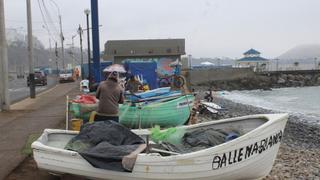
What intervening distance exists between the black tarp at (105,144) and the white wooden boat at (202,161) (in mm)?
165

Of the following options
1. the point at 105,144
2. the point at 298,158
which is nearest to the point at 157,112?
the point at 298,158

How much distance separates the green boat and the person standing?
463 centimetres

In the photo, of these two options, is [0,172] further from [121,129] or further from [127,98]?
[127,98]

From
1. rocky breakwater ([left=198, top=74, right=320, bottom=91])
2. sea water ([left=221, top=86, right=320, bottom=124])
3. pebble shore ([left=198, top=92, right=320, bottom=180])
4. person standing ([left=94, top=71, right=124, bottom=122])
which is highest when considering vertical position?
person standing ([left=94, top=71, right=124, bottom=122])

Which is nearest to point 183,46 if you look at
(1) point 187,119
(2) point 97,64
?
(2) point 97,64

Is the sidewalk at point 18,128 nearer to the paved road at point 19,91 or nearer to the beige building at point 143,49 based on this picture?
the paved road at point 19,91

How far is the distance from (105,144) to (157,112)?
7601 millimetres

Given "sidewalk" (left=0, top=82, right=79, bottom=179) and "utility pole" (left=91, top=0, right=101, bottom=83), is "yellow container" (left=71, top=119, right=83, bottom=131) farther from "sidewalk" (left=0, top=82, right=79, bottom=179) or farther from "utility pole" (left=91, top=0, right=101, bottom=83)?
"utility pole" (left=91, top=0, right=101, bottom=83)

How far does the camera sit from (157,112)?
16.0 meters

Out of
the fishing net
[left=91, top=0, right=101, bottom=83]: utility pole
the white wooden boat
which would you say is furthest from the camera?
[left=91, top=0, right=101, bottom=83]: utility pole

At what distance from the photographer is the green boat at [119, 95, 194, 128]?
15.6 m

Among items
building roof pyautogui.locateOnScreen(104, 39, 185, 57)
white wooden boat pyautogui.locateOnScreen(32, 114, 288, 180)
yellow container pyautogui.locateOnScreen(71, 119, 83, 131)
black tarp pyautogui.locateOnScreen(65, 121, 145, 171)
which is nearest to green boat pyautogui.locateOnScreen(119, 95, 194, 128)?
yellow container pyautogui.locateOnScreen(71, 119, 83, 131)

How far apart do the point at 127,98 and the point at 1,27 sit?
810cm

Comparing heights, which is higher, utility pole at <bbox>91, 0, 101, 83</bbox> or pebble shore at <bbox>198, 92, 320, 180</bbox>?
utility pole at <bbox>91, 0, 101, 83</bbox>
